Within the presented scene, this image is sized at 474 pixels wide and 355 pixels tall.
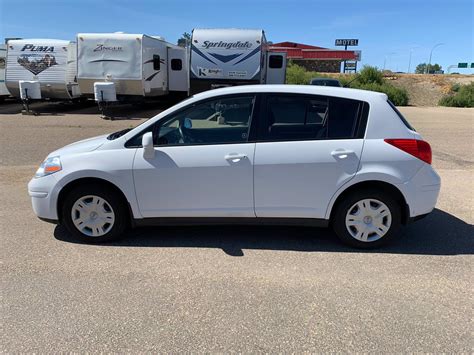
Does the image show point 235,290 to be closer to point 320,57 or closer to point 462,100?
point 462,100

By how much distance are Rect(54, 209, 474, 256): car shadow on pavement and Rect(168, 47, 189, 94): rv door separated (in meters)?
15.8

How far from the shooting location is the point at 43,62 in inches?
693

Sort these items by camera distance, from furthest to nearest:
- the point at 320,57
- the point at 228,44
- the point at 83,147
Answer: the point at 320,57, the point at 228,44, the point at 83,147

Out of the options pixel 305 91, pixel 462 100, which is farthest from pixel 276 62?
pixel 462 100

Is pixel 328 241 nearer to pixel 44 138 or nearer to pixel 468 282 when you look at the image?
pixel 468 282

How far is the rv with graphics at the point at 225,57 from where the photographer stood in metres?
15.5

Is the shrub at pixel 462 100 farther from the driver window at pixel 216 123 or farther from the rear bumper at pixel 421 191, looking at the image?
the driver window at pixel 216 123

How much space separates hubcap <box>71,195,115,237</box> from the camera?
4.25 meters

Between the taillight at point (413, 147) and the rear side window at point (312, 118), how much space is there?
0.36m

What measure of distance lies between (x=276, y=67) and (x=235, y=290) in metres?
15.5

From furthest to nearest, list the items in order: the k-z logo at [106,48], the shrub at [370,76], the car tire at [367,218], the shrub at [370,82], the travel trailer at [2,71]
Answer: the shrub at [370,76], the shrub at [370,82], the travel trailer at [2,71], the k-z logo at [106,48], the car tire at [367,218]

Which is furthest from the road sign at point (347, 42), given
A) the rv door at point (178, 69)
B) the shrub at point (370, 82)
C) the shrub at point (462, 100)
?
the rv door at point (178, 69)

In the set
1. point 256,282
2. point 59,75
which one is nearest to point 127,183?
point 256,282

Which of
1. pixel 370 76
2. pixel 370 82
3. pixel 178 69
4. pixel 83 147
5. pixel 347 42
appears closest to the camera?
pixel 83 147
